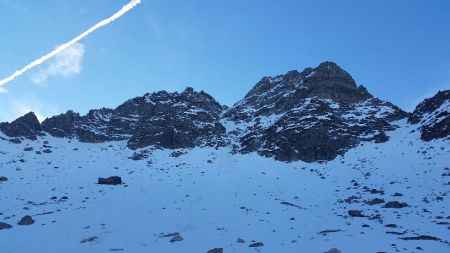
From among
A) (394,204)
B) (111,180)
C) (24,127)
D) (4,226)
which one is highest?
(24,127)

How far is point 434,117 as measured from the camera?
191 feet

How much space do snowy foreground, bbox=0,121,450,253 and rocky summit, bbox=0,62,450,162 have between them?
9.93 ft

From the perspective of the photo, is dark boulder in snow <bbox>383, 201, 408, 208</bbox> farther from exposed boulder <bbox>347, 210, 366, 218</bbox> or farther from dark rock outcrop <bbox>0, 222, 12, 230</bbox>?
dark rock outcrop <bbox>0, 222, 12, 230</bbox>

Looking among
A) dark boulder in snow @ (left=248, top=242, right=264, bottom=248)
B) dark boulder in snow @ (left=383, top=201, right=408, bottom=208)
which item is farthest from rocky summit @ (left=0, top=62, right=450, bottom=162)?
dark boulder in snow @ (left=248, top=242, right=264, bottom=248)

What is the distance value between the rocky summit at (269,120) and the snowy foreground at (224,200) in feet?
9.93

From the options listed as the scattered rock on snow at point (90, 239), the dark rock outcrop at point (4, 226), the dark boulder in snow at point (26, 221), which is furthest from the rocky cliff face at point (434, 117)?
the dark rock outcrop at point (4, 226)

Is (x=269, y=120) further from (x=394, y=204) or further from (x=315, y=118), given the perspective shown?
(x=394, y=204)

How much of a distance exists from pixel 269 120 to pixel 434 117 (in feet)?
88.2

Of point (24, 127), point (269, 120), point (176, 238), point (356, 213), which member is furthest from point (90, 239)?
point (24, 127)

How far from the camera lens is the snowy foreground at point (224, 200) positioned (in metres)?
27.4

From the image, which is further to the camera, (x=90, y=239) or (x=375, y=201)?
(x=375, y=201)

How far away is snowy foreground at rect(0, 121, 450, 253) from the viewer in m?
27.4

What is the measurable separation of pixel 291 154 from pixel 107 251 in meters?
38.6

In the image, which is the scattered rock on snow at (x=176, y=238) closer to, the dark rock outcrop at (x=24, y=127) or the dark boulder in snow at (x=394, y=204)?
the dark boulder in snow at (x=394, y=204)
